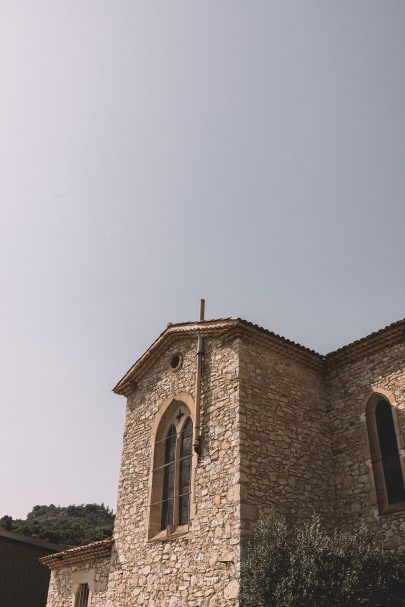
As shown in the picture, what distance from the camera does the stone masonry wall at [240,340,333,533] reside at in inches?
433

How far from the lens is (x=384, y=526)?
35.5 feet

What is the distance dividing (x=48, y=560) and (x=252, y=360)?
31.6 ft

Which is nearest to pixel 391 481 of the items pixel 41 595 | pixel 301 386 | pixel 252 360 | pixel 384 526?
pixel 384 526

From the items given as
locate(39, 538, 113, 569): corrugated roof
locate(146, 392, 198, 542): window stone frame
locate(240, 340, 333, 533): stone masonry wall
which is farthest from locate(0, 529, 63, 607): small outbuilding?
locate(240, 340, 333, 533): stone masonry wall

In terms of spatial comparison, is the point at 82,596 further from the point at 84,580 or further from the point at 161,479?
the point at 161,479

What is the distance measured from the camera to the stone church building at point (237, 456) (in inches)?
429

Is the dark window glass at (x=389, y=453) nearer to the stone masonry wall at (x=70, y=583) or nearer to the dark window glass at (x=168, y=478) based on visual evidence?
the dark window glass at (x=168, y=478)

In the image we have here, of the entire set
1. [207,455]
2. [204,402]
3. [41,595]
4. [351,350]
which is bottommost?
[41,595]

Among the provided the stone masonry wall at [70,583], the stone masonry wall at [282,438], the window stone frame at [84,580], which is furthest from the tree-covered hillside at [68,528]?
the stone masonry wall at [282,438]

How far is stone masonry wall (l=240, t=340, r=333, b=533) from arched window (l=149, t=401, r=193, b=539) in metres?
2.04

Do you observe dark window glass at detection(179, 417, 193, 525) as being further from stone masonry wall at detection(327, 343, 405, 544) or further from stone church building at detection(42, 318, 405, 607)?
stone masonry wall at detection(327, 343, 405, 544)

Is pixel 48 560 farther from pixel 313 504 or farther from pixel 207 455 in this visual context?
pixel 313 504

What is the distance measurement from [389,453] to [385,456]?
0.38ft

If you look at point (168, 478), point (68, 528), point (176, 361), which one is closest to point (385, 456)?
point (168, 478)
